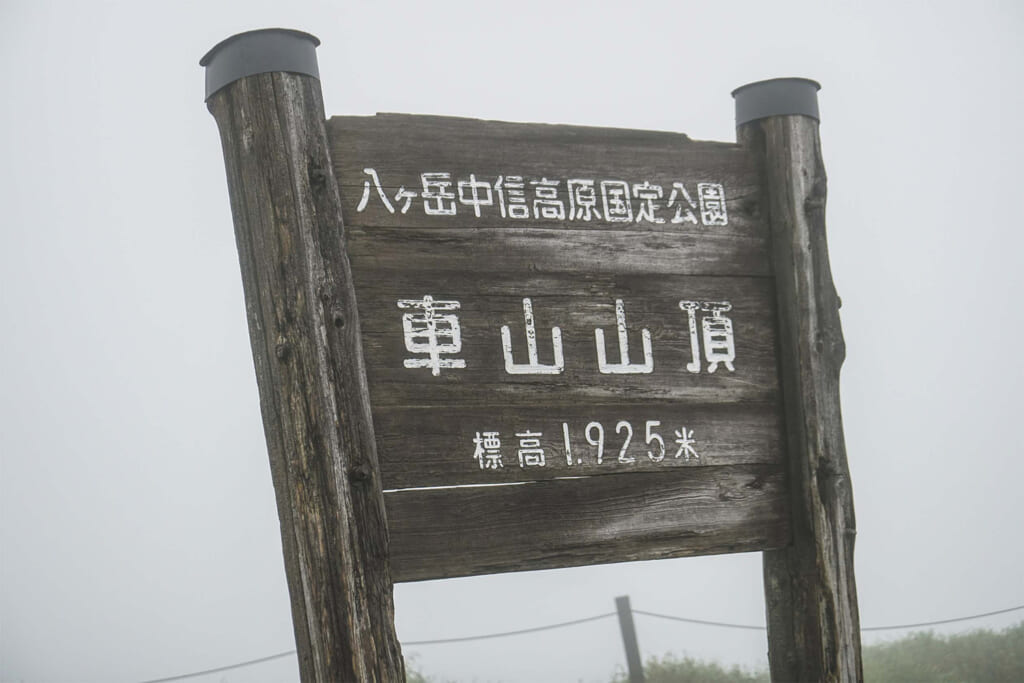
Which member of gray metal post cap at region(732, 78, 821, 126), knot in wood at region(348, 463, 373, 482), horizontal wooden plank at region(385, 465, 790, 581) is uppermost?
gray metal post cap at region(732, 78, 821, 126)

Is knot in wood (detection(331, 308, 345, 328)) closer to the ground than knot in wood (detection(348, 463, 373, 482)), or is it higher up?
higher up

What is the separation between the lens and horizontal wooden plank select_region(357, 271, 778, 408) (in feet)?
8.91

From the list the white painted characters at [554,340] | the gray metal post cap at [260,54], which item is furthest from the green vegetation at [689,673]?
the gray metal post cap at [260,54]

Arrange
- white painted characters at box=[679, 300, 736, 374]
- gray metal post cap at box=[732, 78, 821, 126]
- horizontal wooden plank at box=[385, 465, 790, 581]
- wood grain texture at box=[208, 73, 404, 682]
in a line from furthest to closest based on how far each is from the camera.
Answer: gray metal post cap at box=[732, 78, 821, 126]
white painted characters at box=[679, 300, 736, 374]
horizontal wooden plank at box=[385, 465, 790, 581]
wood grain texture at box=[208, 73, 404, 682]

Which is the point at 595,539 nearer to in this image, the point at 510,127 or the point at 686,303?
the point at 686,303

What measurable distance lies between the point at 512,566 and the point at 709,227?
112 cm

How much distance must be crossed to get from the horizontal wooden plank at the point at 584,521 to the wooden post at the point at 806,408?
10 centimetres

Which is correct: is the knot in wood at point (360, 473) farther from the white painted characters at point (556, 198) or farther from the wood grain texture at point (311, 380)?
the white painted characters at point (556, 198)

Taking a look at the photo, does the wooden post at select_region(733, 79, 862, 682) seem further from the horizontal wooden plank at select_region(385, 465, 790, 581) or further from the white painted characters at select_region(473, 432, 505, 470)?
the white painted characters at select_region(473, 432, 505, 470)

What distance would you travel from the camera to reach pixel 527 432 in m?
2.82

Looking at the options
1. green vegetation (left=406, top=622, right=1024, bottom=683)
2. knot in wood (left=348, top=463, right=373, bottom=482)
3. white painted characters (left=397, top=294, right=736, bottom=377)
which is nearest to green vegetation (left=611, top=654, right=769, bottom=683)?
green vegetation (left=406, top=622, right=1024, bottom=683)

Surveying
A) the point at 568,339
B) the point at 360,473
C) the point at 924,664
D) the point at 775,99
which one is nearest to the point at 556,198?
the point at 568,339

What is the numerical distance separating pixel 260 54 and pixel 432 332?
0.78 meters

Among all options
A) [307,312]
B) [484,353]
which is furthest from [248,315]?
[484,353]
